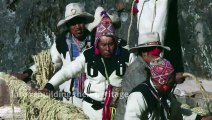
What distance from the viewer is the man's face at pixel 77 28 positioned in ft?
24.6

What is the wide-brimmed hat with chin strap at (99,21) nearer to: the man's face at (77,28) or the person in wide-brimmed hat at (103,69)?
the man's face at (77,28)

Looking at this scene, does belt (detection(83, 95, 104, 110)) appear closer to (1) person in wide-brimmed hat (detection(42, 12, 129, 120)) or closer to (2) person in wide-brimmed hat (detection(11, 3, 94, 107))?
(1) person in wide-brimmed hat (detection(42, 12, 129, 120))

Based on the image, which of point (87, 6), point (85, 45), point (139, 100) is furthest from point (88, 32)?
point (87, 6)

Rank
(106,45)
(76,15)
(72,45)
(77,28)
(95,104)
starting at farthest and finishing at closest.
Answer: (76,15) → (72,45) → (77,28) → (95,104) → (106,45)

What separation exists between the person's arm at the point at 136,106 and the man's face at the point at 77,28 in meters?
2.67

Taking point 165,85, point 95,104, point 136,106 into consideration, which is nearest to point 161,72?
point 165,85

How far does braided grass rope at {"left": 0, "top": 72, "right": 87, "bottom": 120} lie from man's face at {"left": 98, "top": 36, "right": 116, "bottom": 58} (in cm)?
69

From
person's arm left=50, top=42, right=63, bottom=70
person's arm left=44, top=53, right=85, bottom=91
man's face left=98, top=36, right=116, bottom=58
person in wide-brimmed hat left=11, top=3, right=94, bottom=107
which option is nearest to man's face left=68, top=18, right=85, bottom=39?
person in wide-brimmed hat left=11, top=3, right=94, bottom=107

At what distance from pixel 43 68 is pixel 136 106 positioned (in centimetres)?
319

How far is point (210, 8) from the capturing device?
10016 millimetres

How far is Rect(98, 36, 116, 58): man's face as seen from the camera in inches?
248

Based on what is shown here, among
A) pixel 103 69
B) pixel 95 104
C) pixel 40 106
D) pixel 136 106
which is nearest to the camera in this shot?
pixel 136 106

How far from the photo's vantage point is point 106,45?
6293 millimetres

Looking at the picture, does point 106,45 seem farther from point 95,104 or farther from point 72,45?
point 72,45
